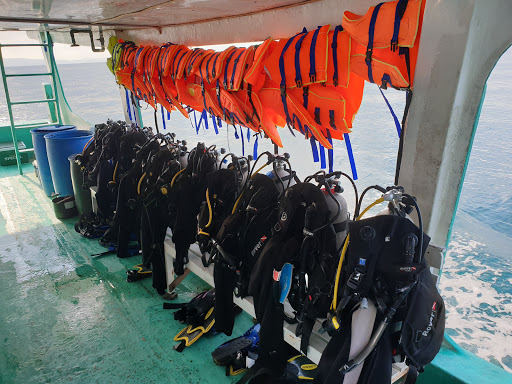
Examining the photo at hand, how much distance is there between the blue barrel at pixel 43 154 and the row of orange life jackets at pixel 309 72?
2.48 m

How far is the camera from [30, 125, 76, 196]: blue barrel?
4.75 m

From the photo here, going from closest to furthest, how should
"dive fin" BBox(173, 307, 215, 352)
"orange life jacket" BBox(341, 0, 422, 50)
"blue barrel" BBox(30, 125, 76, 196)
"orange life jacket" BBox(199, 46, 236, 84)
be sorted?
"orange life jacket" BBox(341, 0, 422, 50), "dive fin" BBox(173, 307, 215, 352), "orange life jacket" BBox(199, 46, 236, 84), "blue barrel" BBox(30, 125, 76, 196)

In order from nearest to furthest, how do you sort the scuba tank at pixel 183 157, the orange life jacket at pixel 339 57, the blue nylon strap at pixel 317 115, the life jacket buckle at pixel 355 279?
1. the life jacket buckle at pixel 355 279
2. the orange life jacket at pixel 339 57
3. the blue nylon strap at pixel 317 115
4. the scuba tank at pixel 183 157

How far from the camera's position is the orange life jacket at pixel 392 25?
1.61 m

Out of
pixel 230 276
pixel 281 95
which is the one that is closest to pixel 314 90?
pixel 281 95

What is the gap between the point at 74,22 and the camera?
12.9 feet

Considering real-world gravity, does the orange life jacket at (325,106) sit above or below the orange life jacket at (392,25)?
below

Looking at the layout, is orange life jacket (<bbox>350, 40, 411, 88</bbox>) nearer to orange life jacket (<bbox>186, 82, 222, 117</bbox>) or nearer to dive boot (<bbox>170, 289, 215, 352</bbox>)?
orange life jacket (<bbox>186, 82, 222, 117</bbox>)

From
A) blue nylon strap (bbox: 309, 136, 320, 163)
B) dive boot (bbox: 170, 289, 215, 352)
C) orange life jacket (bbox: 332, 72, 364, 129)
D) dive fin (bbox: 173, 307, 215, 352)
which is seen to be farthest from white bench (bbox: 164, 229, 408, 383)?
orange life jacket (bbox: 332, 72, 364, 129)

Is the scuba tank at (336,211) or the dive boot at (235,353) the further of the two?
the dive boot at (235,353)

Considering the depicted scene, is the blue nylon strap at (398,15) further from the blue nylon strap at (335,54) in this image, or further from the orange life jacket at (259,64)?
the orange life jacket at (259,64)

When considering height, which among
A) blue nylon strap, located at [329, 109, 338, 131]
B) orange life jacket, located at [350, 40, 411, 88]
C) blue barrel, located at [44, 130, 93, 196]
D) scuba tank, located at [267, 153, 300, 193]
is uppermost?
orange life jacket, located at [350, 40, 411, 88]

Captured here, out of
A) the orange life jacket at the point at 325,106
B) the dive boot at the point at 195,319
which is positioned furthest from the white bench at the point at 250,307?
the orange life jacket at the point at 325,106

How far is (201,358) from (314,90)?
192cm
